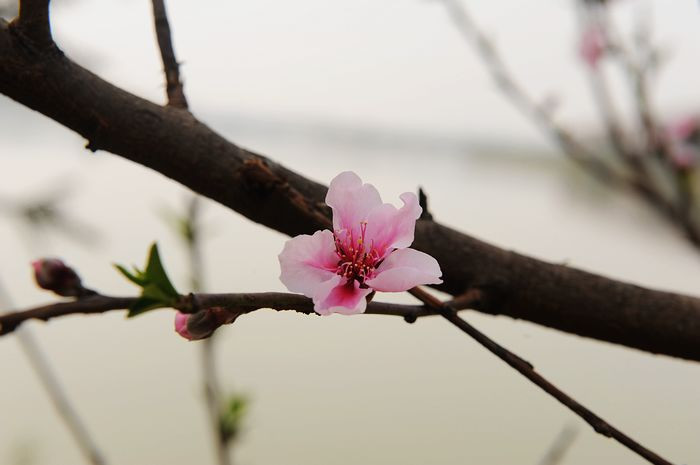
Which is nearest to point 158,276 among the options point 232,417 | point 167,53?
point 167,53

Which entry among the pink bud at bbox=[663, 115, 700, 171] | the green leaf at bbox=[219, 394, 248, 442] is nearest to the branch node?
the green leaf at bbox=[219, 394, 248, 442]

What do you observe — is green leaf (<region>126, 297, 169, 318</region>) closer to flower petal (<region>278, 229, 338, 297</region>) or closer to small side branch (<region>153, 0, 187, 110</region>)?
flower petal (<region>278, 229, 338, 297</region>)

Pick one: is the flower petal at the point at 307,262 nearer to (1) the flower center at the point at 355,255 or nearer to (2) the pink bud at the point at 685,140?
(1) the flower center at the point at 355,255

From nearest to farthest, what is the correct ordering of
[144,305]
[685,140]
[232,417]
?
[144,305]
[232,417]
[685,140]

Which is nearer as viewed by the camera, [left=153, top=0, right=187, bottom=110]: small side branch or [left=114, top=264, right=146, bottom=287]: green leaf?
[left=114, top=264, right=146, bottom=287]: green leaf

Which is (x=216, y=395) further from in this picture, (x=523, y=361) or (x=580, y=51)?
(x=580, y=51)

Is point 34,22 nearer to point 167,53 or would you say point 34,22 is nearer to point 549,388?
point 167,53
